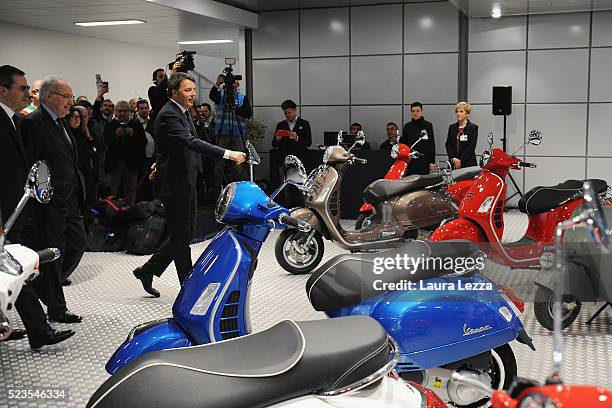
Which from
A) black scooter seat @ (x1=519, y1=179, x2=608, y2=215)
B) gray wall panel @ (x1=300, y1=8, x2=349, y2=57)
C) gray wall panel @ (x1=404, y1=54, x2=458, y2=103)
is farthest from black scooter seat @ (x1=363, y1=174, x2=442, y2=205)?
gray wall panel @ (x1=300, y1=8, x2=349, y2=57)

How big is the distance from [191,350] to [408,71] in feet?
27.7

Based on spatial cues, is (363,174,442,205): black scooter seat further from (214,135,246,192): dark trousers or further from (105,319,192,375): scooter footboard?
(105,319,192,375): scooter footboard

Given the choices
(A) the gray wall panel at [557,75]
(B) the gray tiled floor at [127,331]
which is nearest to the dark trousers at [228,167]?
(B) the gray tiled floor at [127,331]

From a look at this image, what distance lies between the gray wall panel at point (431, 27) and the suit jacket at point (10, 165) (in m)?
6.52

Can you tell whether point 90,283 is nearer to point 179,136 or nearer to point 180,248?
point 180,248

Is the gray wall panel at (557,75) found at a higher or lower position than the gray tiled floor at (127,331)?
higher

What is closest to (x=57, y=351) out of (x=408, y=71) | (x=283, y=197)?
(x=283, y=197)

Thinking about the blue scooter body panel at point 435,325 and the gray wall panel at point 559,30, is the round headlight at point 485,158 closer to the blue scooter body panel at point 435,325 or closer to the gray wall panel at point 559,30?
the blue scooter body panel at point 435,325

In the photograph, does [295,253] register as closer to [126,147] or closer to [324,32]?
[126,147]

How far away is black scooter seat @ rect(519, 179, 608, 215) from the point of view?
4.77m

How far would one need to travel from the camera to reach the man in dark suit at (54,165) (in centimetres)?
407

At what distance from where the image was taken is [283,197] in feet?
28.5

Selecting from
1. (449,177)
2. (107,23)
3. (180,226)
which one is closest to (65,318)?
(180,226)

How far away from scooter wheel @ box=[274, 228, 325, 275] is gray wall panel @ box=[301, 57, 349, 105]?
14.6 ft
